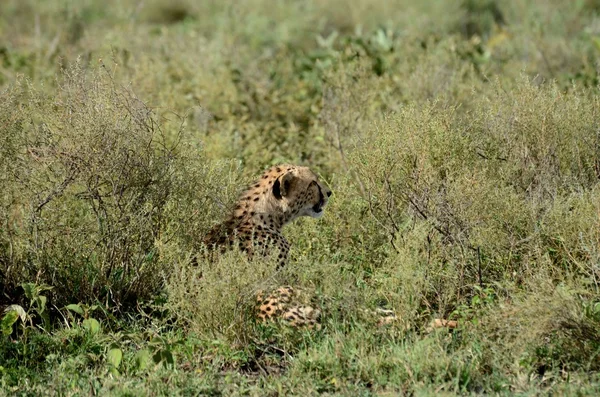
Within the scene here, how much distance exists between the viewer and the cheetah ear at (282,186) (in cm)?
668

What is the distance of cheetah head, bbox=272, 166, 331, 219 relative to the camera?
6.71 metres

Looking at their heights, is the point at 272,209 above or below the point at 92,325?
above

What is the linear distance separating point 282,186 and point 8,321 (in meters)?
1.95

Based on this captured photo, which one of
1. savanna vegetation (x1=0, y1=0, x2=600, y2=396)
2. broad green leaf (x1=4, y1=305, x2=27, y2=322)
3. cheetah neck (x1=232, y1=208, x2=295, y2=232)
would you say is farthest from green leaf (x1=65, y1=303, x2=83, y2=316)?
cheetah neck (x1=232, y1=208, x2=295, y2=232)

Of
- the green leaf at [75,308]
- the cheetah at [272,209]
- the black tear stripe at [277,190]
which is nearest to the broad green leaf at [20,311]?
the green leaf at [75,308]

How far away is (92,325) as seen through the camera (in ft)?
18.2

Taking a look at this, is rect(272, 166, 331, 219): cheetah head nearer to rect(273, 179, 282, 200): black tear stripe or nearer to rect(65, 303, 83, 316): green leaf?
rect(273, 179, 282, 200): black tear stripe

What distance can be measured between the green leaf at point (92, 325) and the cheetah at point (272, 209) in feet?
2.76

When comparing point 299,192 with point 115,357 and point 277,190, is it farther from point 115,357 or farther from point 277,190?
point 115,357

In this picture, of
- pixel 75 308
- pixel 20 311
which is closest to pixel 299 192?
pixel 75 308

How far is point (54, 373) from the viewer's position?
17.1 feet

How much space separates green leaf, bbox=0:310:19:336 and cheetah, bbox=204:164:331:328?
1166mm

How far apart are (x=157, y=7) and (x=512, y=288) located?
42.2 ft

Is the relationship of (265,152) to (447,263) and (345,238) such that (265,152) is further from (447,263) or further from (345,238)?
(447,263)
